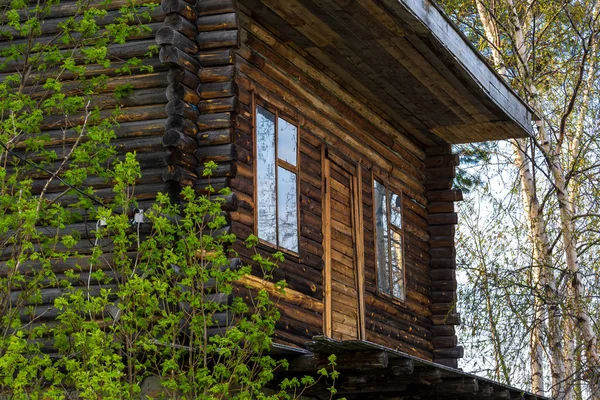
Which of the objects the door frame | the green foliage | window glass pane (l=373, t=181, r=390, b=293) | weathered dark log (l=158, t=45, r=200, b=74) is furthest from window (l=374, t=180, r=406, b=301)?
weathered dark log (l=158, t=45, r=200, b=74)

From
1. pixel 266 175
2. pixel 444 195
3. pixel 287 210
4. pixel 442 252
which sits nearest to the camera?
pixel 266 175

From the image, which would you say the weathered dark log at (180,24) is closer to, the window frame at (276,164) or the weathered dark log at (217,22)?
the weathered dark log at (217,22)

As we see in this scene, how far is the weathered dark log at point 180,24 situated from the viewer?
445 inches

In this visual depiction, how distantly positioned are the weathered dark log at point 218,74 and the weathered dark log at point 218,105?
0.68 ft

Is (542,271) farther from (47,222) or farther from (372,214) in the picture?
(47,222)

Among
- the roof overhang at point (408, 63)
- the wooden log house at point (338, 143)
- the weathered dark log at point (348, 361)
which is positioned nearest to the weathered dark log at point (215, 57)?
the wooden log house at point (338, 143)

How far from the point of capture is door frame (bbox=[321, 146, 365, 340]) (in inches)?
532

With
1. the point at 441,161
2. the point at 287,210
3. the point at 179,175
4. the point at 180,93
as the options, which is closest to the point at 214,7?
the point at 180,93

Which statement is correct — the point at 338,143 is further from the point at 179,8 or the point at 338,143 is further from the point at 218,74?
the point at 179,8

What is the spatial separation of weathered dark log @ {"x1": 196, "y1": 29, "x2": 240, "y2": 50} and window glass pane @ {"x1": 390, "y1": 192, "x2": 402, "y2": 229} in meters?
5.06

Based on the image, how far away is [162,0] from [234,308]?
10.9 feet

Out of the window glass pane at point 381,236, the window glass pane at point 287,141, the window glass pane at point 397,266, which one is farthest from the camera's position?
the window glass pane at point 397,266

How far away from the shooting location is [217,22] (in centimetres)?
1148

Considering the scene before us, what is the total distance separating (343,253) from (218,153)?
11.6 ft
